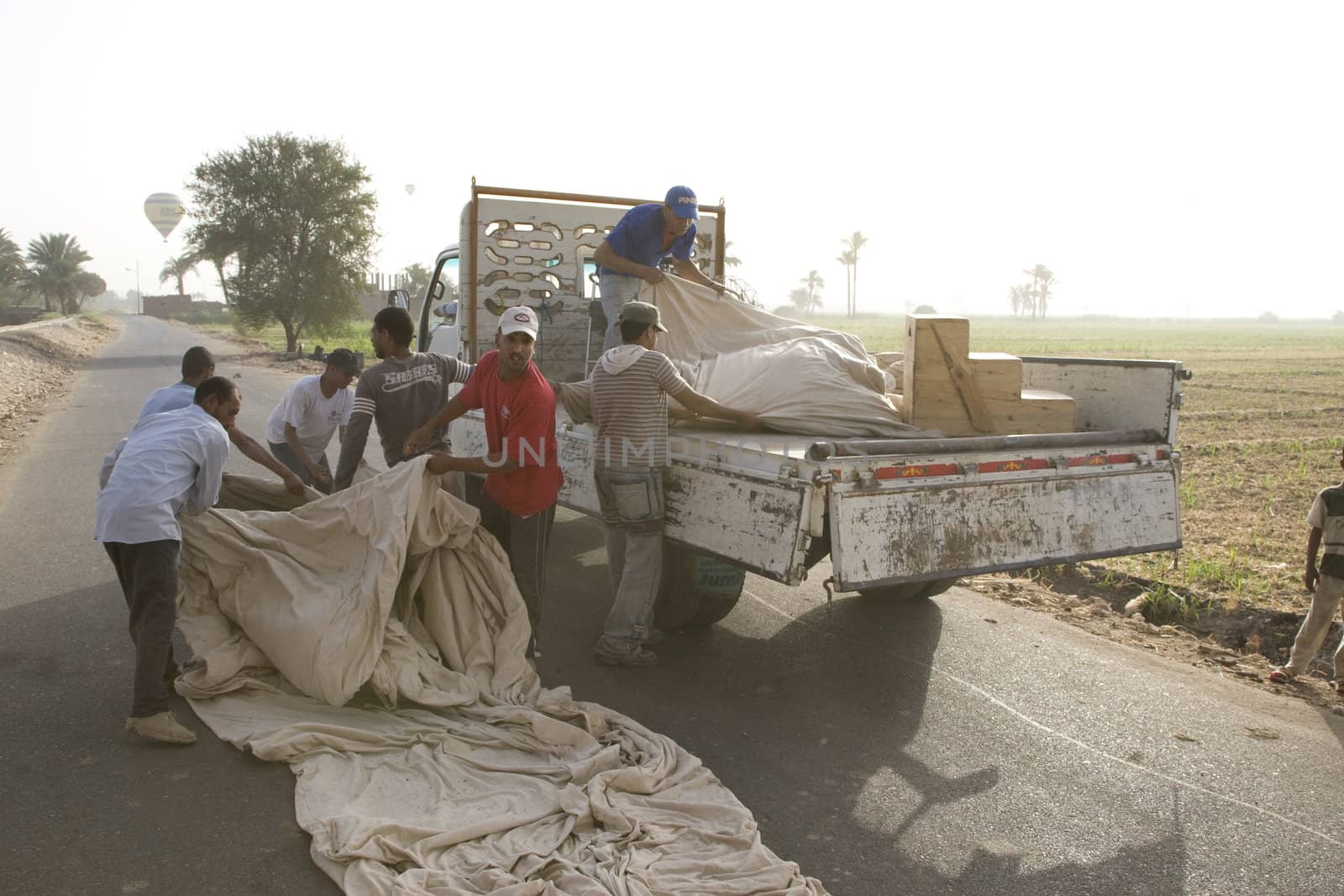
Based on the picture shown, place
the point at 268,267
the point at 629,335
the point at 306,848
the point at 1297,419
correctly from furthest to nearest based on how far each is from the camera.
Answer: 1. the point at 268,267
2. the point at 1297,419
3. the point at 629,335
4. the point at 306,848

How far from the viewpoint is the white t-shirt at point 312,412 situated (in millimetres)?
6215

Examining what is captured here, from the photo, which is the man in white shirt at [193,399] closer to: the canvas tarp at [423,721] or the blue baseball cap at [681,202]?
the canvas tarp at [423,721]

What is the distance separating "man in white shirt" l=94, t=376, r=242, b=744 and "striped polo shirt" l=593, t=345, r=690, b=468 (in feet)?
5.67

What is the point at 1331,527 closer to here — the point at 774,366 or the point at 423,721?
the point at 774,366

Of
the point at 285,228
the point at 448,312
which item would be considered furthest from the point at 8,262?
the point at 448,312

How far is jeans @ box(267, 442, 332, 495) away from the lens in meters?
6.32

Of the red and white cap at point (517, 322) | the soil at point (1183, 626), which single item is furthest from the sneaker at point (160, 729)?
the soil at point (1183, 626)

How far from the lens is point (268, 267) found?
3703 centimetres

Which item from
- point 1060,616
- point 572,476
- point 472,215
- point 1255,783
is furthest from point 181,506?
point 1060,616

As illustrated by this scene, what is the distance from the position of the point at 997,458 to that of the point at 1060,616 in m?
2.32

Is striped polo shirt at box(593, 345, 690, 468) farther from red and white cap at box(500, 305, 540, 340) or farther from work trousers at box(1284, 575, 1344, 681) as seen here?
work trousers at box(1284, 575, 1344, 681)

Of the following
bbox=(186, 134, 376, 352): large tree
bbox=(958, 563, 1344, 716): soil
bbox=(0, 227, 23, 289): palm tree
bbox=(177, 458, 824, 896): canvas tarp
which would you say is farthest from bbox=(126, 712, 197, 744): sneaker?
bbox=(0, 227, 23, 289): palm tree

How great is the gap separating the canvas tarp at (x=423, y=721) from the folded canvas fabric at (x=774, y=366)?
5.01ft

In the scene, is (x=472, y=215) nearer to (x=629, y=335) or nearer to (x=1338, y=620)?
(x=629, y=335)
